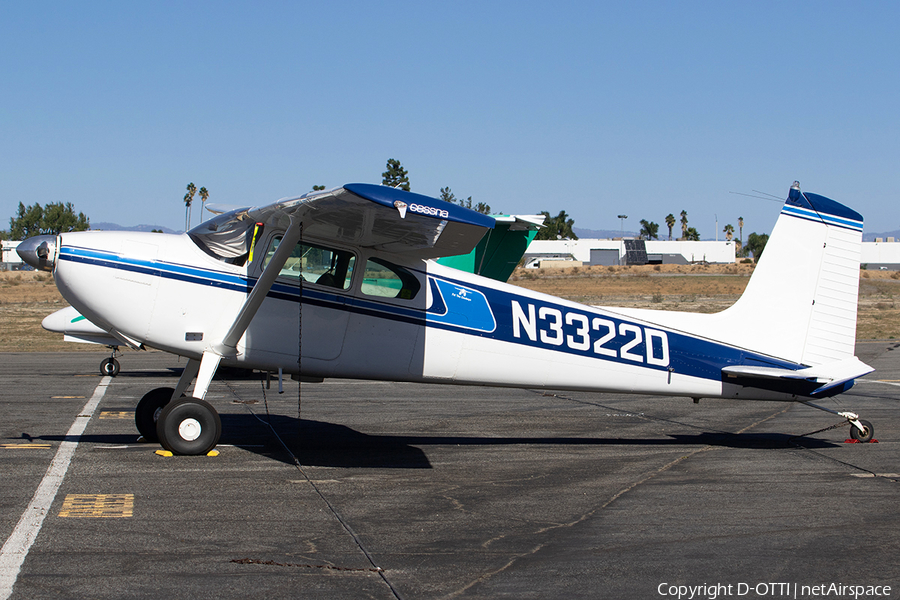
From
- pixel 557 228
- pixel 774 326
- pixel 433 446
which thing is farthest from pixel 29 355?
pixel 557 228

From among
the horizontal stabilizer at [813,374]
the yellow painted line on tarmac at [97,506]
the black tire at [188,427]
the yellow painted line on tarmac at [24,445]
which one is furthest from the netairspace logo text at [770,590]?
the yellow painted line on tarmac at [24,445]

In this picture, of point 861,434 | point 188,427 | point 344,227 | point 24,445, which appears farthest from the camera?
point 861,434

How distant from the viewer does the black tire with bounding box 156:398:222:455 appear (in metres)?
7.95

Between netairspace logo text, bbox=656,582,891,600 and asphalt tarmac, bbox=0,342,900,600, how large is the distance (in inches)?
0.8

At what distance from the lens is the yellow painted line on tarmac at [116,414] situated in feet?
35.9

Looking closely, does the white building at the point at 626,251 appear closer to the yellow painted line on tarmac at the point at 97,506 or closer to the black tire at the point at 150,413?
the black tire at the point at 150,413

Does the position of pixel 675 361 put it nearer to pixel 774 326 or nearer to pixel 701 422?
pixel 774 326

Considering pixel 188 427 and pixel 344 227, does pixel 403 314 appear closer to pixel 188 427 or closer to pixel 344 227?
pixel 344 227

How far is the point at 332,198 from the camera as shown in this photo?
267 inches

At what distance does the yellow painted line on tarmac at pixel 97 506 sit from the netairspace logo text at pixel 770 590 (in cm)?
400

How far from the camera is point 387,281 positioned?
846cm

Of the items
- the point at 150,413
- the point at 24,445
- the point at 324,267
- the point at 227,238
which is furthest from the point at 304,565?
the point at 24,445

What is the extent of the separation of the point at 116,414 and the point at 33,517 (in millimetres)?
5590

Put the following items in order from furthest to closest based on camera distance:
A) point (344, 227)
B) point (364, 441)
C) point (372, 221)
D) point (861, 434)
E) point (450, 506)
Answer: point (861, 434) → point (364, 441) → point (344, 227) → point (372, 221) → point (450, 506)
